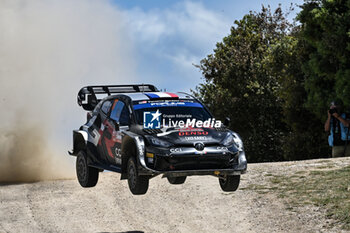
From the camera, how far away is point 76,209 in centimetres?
3116

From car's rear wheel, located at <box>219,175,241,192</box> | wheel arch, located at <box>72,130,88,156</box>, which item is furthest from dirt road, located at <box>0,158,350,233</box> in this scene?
car's rear wheel, located at <box>219,175,241,192</box>

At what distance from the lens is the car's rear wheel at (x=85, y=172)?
30.6 feet

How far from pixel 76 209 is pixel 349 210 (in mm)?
13220

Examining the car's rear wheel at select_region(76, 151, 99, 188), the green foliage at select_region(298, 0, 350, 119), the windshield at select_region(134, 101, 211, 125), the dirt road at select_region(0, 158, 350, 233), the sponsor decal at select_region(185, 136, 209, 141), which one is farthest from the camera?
the green foliage at select_region(298, 0, 350, 119)

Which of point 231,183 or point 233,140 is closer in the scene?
point 233,140

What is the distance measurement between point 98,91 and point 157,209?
21.7 meters

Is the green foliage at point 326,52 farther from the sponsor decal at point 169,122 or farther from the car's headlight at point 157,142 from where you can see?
Result: the car's headlight at point 157,142

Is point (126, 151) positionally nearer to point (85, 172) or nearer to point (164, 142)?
point (164, 142)

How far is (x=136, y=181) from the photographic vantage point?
8117 mm

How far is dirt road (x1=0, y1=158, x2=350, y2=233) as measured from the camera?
28984 millimetres

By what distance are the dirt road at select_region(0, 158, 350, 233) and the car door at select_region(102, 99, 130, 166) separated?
66.7 ft

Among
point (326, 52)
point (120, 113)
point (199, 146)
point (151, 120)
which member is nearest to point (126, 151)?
point (151, 120)

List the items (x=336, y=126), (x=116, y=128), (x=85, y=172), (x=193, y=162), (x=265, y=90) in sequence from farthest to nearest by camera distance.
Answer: (x=265, y=90) < (x=336, y=126) < (x=85, y=172) < (x=116, y=128) < (x=193, y=162)

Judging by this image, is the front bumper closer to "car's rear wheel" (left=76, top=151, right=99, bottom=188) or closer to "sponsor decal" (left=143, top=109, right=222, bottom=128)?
"sponsor decal" (left=143, top=109, right=222, bottom=128)
